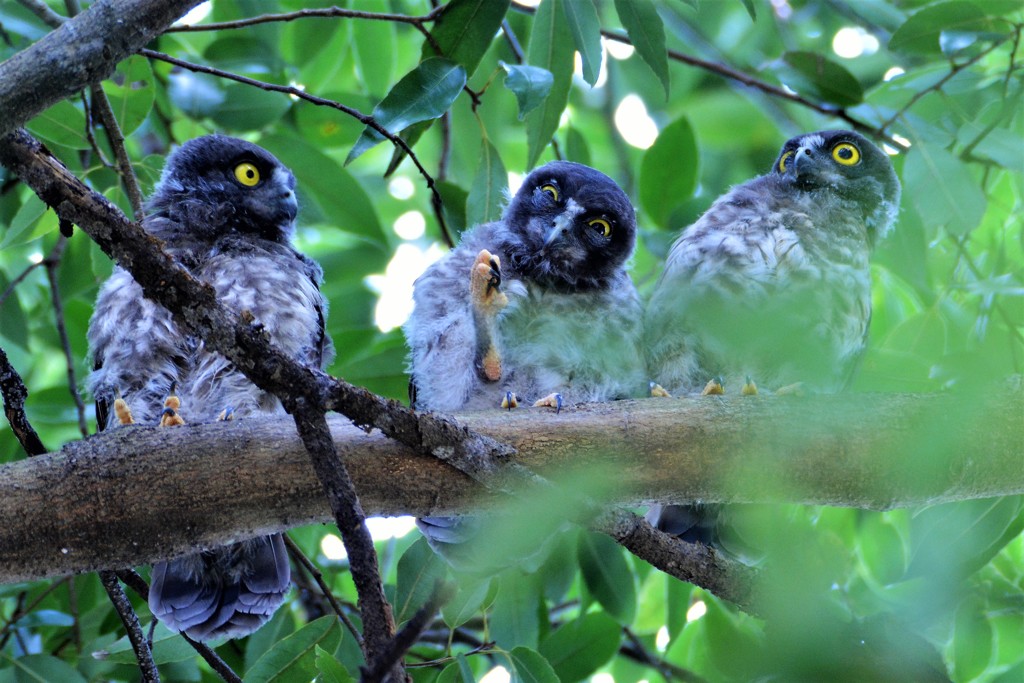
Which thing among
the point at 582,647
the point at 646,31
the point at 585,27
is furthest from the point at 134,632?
the point at 646,31

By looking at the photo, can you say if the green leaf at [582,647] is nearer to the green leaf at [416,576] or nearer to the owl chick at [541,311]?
the green leaf at [416,576]

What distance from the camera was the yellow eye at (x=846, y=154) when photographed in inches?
159

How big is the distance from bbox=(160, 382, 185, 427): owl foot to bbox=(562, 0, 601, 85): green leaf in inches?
56.7

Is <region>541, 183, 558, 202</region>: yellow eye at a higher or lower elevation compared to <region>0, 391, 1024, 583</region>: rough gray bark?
higher

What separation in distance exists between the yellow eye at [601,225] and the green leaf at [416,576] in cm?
128

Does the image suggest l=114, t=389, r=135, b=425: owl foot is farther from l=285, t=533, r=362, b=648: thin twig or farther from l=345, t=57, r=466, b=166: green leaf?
l=345, t=57, r=466, b=166: green leaf

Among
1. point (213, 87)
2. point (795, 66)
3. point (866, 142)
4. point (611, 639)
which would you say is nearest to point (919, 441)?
point (611, 639)

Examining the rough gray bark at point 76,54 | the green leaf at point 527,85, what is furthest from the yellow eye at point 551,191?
the rough gray bark at point 76,54

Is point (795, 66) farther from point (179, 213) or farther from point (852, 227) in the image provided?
point (179, 213)

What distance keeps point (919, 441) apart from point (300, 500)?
1.39 metres

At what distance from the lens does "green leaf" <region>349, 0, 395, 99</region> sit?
4.15 m

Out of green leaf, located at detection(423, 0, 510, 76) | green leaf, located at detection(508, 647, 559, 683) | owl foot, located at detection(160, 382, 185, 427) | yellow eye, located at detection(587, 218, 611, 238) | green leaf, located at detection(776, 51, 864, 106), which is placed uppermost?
green leaf, located at detection(776, 51, 864, 106)

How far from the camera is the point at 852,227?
3.91 metres

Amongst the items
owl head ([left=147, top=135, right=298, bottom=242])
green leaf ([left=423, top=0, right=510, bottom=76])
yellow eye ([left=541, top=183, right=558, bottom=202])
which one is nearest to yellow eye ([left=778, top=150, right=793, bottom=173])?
yellow eye ([left=541, top=183, right=558, bottom=202])
